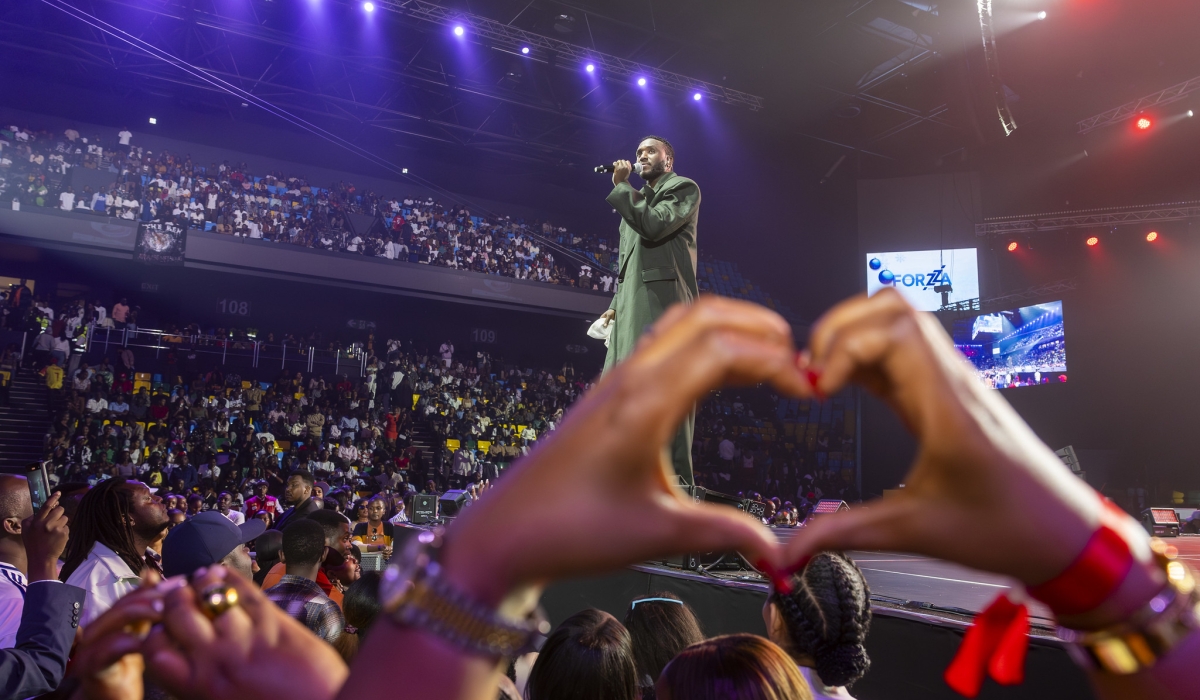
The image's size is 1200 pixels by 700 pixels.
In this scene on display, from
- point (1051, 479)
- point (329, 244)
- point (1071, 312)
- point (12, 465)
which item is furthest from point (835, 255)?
point (1051, 479)

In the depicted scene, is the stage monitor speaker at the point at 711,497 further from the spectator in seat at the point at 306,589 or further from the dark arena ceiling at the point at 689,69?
the dark arena ceiling at the point at 689,69

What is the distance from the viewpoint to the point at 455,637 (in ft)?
1.59

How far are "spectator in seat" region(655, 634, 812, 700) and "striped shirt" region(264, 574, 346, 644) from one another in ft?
5.71

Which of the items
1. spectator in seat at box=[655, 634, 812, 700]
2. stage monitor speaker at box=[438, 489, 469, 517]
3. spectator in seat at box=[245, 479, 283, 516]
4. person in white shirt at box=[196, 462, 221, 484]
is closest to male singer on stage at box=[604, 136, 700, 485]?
spectator in seat at box=[655, 634, 812, 700]

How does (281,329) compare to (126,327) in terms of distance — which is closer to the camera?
(126,327)

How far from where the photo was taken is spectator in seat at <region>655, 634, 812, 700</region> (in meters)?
1.24

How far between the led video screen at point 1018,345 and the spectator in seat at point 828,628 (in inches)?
597

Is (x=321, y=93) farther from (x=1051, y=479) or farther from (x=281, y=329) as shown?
(x=1051, y=479)

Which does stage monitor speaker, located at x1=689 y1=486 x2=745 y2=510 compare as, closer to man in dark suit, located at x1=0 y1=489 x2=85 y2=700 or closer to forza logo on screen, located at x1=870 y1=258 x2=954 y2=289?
man in dark suit, located at x1=0 y1=489 x2=85 y2=700

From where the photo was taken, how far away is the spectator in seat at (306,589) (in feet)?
8.96

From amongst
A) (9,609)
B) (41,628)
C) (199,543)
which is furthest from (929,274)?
A: (41,628)

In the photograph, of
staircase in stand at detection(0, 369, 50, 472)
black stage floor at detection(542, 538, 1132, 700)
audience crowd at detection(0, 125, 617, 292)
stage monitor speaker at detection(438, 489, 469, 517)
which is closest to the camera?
black stage floor at detection(542, 538, 1132, 700)

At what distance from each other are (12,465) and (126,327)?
3071 mm

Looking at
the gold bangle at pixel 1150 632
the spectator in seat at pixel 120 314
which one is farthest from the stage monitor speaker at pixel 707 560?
the spectator in seat at pixel 120 314
